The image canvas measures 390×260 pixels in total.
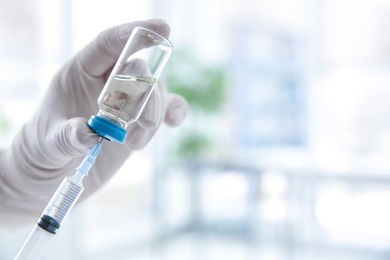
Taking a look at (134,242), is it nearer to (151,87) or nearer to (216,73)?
(216,73)

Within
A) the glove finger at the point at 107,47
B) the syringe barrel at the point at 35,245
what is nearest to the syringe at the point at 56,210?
the syringe barrel at the point at 35,245

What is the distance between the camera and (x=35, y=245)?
27.4 inches

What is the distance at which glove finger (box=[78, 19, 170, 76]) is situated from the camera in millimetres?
771

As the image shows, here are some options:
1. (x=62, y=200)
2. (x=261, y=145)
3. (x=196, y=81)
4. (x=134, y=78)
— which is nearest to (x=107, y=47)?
(x=134, y=78)

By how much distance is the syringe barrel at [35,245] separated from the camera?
0.69 m

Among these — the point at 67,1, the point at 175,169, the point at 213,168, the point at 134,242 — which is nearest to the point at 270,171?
the point at 213,168

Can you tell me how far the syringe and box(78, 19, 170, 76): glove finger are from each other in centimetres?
21

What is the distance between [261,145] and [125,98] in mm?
3851

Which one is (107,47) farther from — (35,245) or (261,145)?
(261,145)

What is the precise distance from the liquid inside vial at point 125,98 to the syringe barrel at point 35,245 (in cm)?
22

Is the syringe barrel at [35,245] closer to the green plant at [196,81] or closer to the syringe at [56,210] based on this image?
the syringe at [56,210]

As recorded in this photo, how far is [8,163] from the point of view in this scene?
0.97 meters

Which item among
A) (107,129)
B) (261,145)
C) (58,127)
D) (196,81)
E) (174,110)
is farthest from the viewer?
(261,145)

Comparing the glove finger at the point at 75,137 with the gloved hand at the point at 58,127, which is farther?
Result: the gloved hand at the point at 58,127
